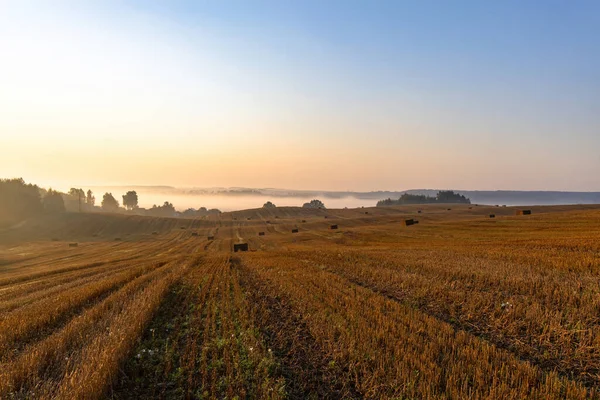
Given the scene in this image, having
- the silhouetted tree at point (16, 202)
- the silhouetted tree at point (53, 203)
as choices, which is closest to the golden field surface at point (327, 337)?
the silhouetted tree at point (16, 202)

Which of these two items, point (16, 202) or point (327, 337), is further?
point (16, 202)

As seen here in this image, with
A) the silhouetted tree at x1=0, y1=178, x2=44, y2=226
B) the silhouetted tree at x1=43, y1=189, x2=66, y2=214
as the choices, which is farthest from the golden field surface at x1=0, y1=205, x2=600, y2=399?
the silhouetted tree at x1=43, y1=189, x2=66, y2=214

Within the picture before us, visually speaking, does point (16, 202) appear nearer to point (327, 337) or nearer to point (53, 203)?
point (53, 203)

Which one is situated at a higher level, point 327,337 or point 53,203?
point 53,203

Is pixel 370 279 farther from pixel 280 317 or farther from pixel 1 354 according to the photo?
pixel 1 354

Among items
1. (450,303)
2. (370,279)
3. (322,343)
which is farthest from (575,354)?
(370,279)

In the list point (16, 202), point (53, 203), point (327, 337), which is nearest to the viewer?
point (327, 337)

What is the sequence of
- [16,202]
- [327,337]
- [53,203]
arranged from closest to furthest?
[327,337] → [16,202] → [53,203]

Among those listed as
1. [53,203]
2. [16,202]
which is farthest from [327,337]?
[53,203]

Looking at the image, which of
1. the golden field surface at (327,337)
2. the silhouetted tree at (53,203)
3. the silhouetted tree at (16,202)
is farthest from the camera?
the silhouetted tree at (53,203)

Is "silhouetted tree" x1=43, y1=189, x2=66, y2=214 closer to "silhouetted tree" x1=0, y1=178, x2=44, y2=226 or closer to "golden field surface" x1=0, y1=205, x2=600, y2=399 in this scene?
"silhouetted tree" x1=0, y1=178, x2=44, y2=226

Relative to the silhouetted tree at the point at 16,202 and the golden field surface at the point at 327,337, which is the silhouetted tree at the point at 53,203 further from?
the golden field surface at the point at 327,337

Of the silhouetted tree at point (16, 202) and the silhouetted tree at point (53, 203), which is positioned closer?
the silhouetted tree at point (16, 202)

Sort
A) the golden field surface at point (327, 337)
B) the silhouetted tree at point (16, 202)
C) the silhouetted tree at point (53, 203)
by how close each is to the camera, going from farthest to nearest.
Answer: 1. the silhouetted tree at point (53, 203)
2. the silhouetted tree at point (16, 202)
3. the golden field surface at point (327, 337)
